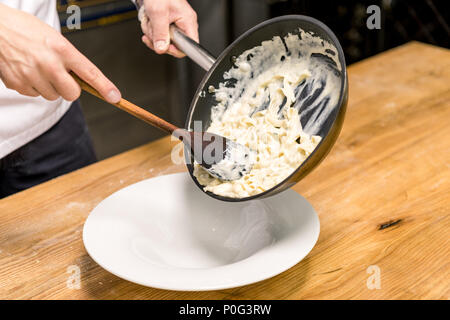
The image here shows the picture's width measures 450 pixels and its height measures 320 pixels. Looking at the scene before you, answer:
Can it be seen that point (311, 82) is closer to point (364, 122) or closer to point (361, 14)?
point (364, 122)

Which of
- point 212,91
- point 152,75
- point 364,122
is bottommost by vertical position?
point 152,75

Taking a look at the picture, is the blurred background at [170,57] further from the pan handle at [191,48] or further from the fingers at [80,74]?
the fingers at [80,74]

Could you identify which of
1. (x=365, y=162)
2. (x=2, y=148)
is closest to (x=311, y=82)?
(x=365, y=162)

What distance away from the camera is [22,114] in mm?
1203

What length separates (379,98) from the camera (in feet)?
4.69

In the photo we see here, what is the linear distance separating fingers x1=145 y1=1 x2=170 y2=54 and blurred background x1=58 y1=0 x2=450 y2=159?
1062 millimetres

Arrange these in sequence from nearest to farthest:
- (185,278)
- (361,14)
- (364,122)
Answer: (185,278)
(364,122)
(361,14)

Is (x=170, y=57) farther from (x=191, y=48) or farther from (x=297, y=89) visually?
(x=297, y=89)

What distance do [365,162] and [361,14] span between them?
1.83m

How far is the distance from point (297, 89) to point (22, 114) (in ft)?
2.06

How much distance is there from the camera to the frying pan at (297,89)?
789 mm

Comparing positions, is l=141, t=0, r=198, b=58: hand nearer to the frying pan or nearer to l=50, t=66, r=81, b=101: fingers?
the frying pan

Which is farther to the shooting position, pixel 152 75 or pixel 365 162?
pixel 152 75

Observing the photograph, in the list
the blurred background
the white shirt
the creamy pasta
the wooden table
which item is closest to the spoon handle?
the creamy pasta
